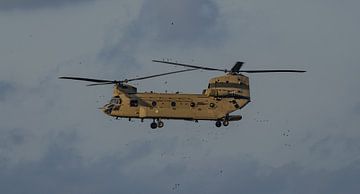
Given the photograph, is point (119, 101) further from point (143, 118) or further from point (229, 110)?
point (229, 110)

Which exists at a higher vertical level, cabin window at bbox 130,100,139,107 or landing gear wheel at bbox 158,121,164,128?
cabin window at bbox 130,100,139,107

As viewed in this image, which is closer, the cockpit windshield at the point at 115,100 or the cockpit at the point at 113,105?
the cockpit at the point at 113,105

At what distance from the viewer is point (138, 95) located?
102 metres

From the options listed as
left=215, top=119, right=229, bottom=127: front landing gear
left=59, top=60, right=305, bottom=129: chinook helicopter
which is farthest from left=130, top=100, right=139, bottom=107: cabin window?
left=215, top=119, right=229, bottom=127: front landing gear

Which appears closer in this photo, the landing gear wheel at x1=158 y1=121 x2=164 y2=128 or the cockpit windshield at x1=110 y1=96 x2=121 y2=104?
the cockpit windshield at x1=110 y1=96 x2=121 y2=104

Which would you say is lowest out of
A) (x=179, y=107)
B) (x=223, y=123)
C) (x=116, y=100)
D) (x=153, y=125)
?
(x=153, y=125)

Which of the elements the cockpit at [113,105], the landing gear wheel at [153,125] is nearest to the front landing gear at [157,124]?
the landing gear wheel at [153,125]

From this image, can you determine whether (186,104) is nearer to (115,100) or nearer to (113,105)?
(115,100)

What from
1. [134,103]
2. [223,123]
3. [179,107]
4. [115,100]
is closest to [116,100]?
[115,100]

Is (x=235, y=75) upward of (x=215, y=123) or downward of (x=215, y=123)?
upward

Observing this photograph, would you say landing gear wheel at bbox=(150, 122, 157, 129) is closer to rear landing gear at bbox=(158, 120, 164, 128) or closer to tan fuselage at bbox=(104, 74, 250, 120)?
rear landing gear at bbox=(158, 120, 164, 128)

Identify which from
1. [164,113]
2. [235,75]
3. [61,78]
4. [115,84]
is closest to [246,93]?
[235,75]

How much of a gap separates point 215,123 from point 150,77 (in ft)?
57.0

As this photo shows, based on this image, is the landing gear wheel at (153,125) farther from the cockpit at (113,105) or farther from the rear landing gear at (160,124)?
the cockpit at (113,105)
